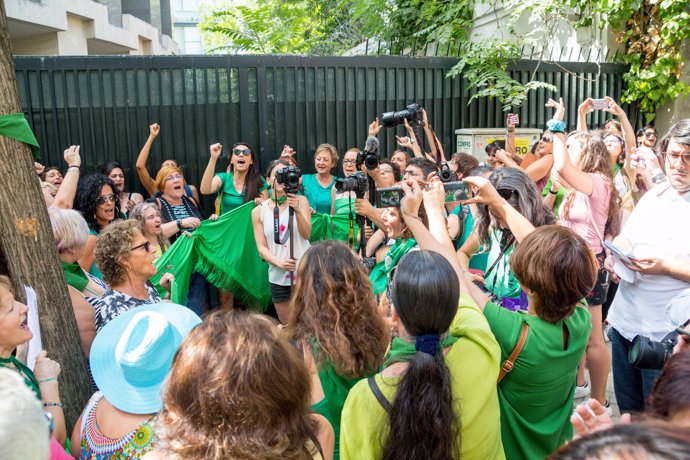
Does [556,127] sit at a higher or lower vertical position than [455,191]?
higher

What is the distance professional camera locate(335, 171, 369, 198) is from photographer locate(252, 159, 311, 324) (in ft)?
2.75

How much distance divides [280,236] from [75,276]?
6.65 feet

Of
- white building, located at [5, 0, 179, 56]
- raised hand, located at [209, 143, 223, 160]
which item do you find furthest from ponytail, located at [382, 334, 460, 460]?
white building, located at [5, 0, 179, 56]

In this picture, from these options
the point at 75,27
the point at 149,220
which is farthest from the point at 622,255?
the point at 75,27

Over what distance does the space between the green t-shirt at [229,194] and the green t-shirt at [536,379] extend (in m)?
4.30

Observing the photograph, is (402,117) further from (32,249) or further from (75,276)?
(32,249)

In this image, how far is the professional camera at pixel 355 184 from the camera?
4.17 metres

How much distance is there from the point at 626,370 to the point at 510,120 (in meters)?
4.27

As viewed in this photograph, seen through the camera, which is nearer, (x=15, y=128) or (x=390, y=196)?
(x=15, y=128)

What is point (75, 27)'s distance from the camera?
506 inches

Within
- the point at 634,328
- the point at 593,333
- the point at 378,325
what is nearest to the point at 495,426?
the point at 378,325

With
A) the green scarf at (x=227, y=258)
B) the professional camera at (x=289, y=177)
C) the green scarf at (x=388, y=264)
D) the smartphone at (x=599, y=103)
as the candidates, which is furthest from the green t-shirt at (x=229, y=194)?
the smartphone at (x=599, y=103)

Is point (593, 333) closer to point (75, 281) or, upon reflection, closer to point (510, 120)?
point (75, 281)

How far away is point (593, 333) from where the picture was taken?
12.8 feet
